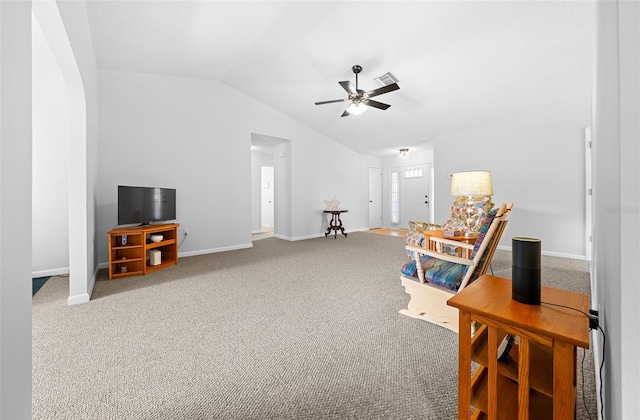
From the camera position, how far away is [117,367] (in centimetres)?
151

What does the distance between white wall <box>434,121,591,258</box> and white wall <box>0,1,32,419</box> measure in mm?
5612

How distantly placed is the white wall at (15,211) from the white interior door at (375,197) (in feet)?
23.7

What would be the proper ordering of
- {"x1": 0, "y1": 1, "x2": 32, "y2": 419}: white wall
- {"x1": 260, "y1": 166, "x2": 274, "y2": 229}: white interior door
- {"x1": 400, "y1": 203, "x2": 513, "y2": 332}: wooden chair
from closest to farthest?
1. {"x1": 0, "y1": 1, "x2": 32, "y2": 419}: white wall
2. {"x1": 400, "y1": 203, "x2": 513, "y2": 332}: wooden chair
3. {"x1": 260, "y1": 166, "x2": 274, "y2": 229}: white interior door

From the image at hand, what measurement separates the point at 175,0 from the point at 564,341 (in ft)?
12.5

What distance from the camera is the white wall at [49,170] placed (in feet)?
10.6

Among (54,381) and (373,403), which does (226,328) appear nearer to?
(54,381)

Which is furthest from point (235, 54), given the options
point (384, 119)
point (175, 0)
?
Answer: point (384, 119)

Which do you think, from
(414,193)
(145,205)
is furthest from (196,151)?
(414,193)

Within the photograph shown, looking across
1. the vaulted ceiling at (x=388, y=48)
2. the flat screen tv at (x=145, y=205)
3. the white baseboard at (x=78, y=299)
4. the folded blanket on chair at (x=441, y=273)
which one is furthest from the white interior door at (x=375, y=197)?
the white baseboard at (x=78, y=299)

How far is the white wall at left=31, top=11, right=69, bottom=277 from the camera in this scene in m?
3.22

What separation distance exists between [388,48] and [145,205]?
380cm

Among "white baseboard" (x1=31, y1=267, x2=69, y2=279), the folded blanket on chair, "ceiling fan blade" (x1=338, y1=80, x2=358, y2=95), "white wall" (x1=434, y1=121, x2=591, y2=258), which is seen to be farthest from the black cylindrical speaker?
"white baseboard" (x1=31, y1=267, x2=69, y2=279)

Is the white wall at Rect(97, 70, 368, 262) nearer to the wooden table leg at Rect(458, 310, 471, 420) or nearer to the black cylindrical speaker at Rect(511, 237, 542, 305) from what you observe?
the wooden table leg at Rect(458, 310, 471, 420)

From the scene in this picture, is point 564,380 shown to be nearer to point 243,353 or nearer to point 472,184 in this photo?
point 243,353
